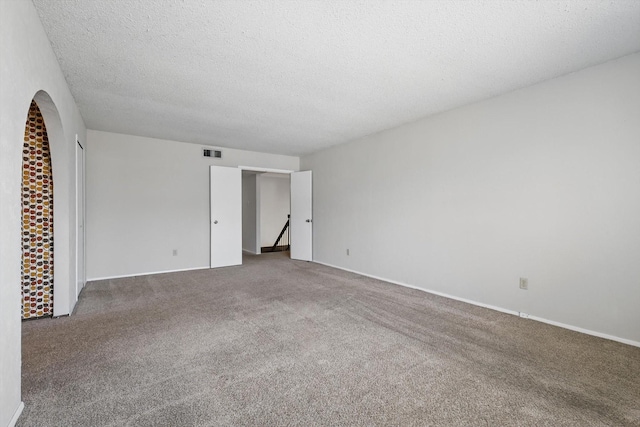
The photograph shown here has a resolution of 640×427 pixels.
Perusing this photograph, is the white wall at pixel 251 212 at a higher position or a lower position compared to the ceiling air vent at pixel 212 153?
lower

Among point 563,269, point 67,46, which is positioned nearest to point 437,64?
point 563,269

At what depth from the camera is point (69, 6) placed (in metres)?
1.89

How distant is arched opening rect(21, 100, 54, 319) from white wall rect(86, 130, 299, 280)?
1825mm

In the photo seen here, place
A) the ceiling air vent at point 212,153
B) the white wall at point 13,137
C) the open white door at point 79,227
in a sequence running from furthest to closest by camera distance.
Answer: the ceiling air vent at point 212,153, the open white door at point 79,227, the white wall at point 13,137

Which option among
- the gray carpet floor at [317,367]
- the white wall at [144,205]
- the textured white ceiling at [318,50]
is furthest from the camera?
the white wall at [144,205]

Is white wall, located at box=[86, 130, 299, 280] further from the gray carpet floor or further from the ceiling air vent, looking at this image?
the gray carpet floor

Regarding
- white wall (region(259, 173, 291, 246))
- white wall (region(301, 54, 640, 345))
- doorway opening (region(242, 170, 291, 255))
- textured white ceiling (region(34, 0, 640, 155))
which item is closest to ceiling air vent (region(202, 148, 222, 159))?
textured white ceiling (region(34, 0, 640, 155))

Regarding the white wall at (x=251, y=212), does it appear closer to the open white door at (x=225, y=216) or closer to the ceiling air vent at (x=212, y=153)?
the open white door at (x=225, y=216)

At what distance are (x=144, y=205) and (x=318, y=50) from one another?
433 cm

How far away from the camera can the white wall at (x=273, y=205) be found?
9.15m

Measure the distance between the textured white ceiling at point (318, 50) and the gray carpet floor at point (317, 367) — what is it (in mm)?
2480

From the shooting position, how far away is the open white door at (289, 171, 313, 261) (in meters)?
6.45

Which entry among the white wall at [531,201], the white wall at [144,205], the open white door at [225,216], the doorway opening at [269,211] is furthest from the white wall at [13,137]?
the doorway opening at [269,211]

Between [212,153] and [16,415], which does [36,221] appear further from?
[212,153]
